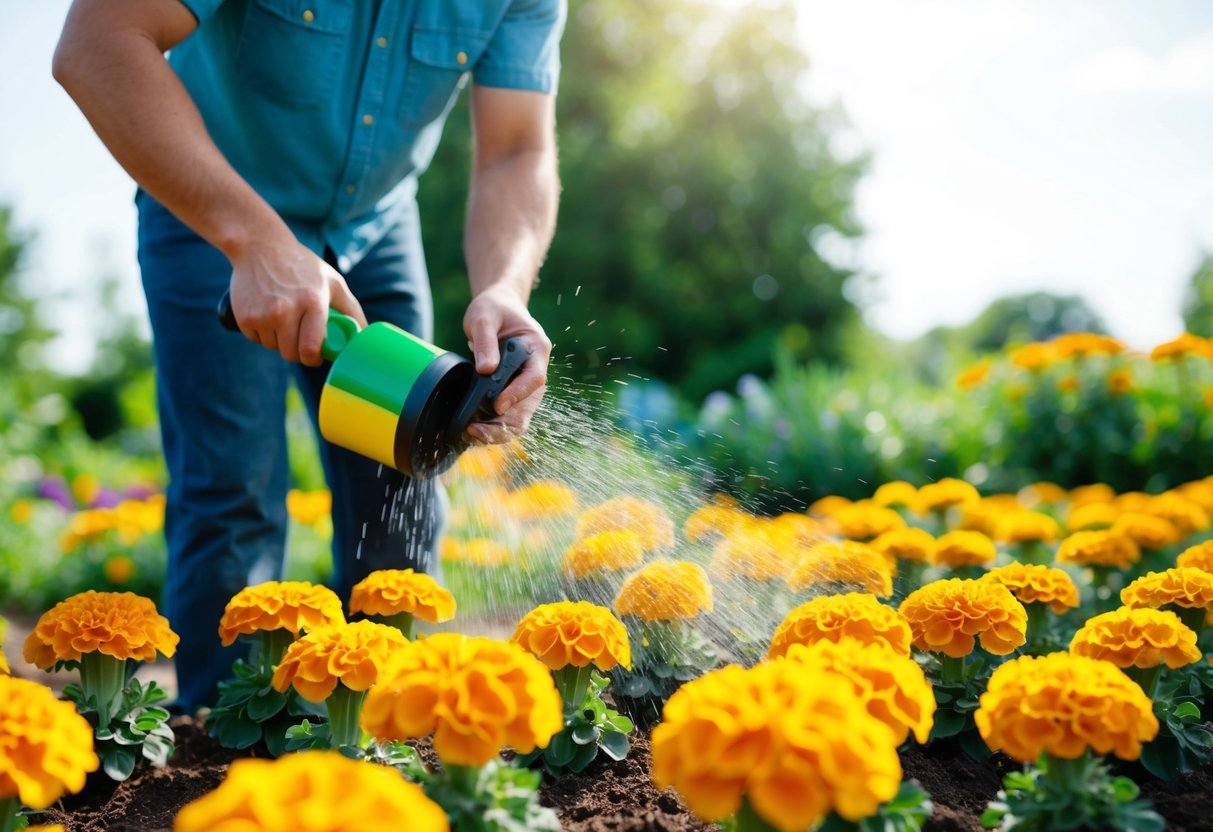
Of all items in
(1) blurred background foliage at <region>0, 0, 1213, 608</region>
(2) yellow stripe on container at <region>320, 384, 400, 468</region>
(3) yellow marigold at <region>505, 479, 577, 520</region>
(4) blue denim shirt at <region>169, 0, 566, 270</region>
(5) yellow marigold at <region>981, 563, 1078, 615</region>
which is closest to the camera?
(2) yellow stripe on container at <region>320, 384, 400, 468</region>

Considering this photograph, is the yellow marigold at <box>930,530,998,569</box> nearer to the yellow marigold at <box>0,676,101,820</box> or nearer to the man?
the man

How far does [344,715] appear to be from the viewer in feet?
5.10

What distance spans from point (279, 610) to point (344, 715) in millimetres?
275

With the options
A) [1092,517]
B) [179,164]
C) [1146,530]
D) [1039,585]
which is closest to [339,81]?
[179,164]

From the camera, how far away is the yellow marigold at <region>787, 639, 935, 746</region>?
3.71 feet

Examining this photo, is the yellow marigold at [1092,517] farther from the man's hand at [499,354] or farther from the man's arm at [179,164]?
the man's arm at [179,164]

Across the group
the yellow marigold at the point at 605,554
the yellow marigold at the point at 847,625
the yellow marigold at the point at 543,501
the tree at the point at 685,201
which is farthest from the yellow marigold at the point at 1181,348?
the tree at the point at 685,201

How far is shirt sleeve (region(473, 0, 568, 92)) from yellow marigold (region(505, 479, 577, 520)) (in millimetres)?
1373

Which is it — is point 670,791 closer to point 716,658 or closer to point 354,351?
point 716,658

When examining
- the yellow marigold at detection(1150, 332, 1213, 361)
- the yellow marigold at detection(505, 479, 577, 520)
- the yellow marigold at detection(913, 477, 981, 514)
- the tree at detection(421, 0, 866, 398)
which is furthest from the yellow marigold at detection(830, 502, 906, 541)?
the tree at detection(421, 0, 866, 398)

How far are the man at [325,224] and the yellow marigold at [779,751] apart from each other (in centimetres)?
98

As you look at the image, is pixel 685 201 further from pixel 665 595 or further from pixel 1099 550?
pixel 665 595

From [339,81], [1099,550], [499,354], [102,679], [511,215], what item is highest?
[339,81]

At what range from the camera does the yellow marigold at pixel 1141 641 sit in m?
1.52
